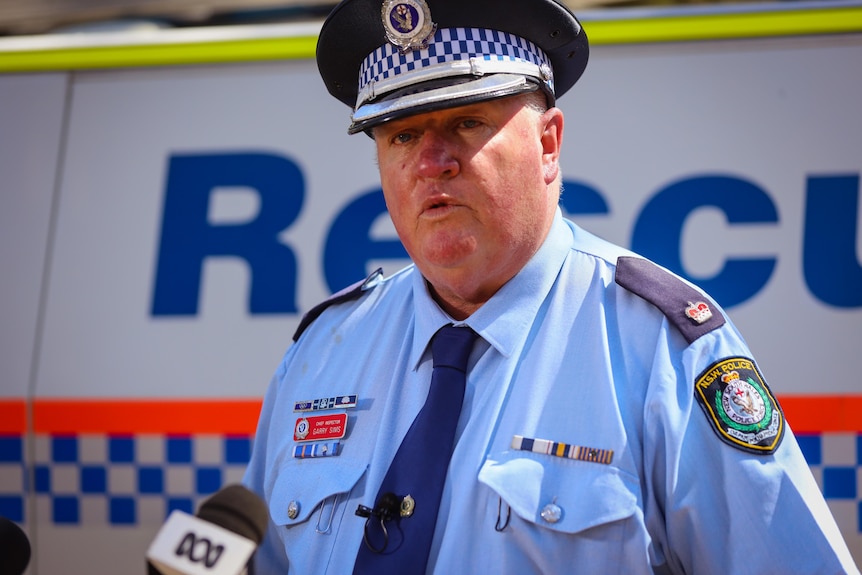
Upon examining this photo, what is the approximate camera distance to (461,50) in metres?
1.78

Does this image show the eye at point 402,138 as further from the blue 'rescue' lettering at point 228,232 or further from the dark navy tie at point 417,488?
the blue 'rescue' lettering at point 228,232

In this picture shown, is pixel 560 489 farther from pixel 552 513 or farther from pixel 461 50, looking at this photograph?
pixel 461 50

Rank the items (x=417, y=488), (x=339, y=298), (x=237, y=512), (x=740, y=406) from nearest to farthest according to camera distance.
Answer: (x=237, y=512) → (x=740, y=406) → (x=417, y=488) → (x=339, y=298)

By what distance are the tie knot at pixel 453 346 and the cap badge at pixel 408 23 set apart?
0.56 meters

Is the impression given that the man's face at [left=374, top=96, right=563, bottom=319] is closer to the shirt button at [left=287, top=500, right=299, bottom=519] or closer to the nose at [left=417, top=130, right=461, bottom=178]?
the nose at [left=417, top=130, right=461, bottom=178]

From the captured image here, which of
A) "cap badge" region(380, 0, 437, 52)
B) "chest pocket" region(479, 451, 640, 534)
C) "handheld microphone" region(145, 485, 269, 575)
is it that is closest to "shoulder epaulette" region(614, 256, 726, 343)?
"chest pocket" region(479, 451, 640, 534)

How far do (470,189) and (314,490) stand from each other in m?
0.67

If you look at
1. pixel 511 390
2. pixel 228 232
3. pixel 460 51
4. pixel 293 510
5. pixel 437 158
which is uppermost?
pixel 460 51

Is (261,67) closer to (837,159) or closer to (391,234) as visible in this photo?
(391,234)

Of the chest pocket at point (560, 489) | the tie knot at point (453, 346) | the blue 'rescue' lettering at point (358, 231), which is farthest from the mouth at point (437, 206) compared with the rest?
the blue 'rescue' lettering at point (358, 231)

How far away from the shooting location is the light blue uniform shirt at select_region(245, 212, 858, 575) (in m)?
1.56

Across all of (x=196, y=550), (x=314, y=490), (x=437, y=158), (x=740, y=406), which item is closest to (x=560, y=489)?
(x=740, y=406)

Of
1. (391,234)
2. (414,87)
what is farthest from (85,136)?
(414,87)

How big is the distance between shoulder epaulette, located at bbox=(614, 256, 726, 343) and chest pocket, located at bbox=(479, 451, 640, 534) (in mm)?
296
